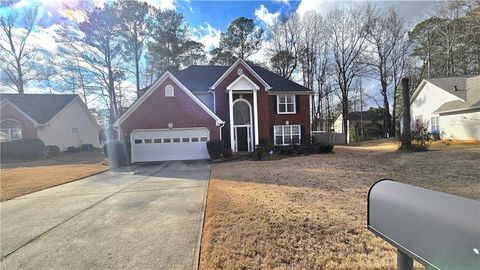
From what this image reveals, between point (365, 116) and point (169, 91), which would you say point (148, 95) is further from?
point (365, 116)

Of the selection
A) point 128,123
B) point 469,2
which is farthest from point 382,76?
point 128,123

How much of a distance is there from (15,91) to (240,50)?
1126 inches

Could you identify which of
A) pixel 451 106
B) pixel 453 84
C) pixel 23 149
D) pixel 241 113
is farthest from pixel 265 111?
pixel 23 149

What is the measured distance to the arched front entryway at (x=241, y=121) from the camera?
2170 centimetres

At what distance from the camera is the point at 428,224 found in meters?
1.69

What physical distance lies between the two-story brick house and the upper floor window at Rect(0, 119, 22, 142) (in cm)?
1474

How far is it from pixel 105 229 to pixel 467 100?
28481 mm

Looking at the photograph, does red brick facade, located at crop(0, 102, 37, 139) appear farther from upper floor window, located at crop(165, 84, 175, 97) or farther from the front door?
the front door

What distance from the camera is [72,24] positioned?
91.8ft

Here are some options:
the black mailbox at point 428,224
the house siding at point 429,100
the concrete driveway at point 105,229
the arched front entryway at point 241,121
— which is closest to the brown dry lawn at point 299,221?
the concrete driveway at point 105,229

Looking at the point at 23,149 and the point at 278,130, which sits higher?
the point at 278,130

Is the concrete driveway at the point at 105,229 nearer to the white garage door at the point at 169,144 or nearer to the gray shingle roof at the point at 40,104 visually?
the white garage door at the point at 169,144

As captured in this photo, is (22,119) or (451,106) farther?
(22,119)

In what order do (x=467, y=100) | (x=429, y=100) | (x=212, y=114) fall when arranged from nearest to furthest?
(x=212, y=114)
(x=467, y=100)
(x=429, y=100)
